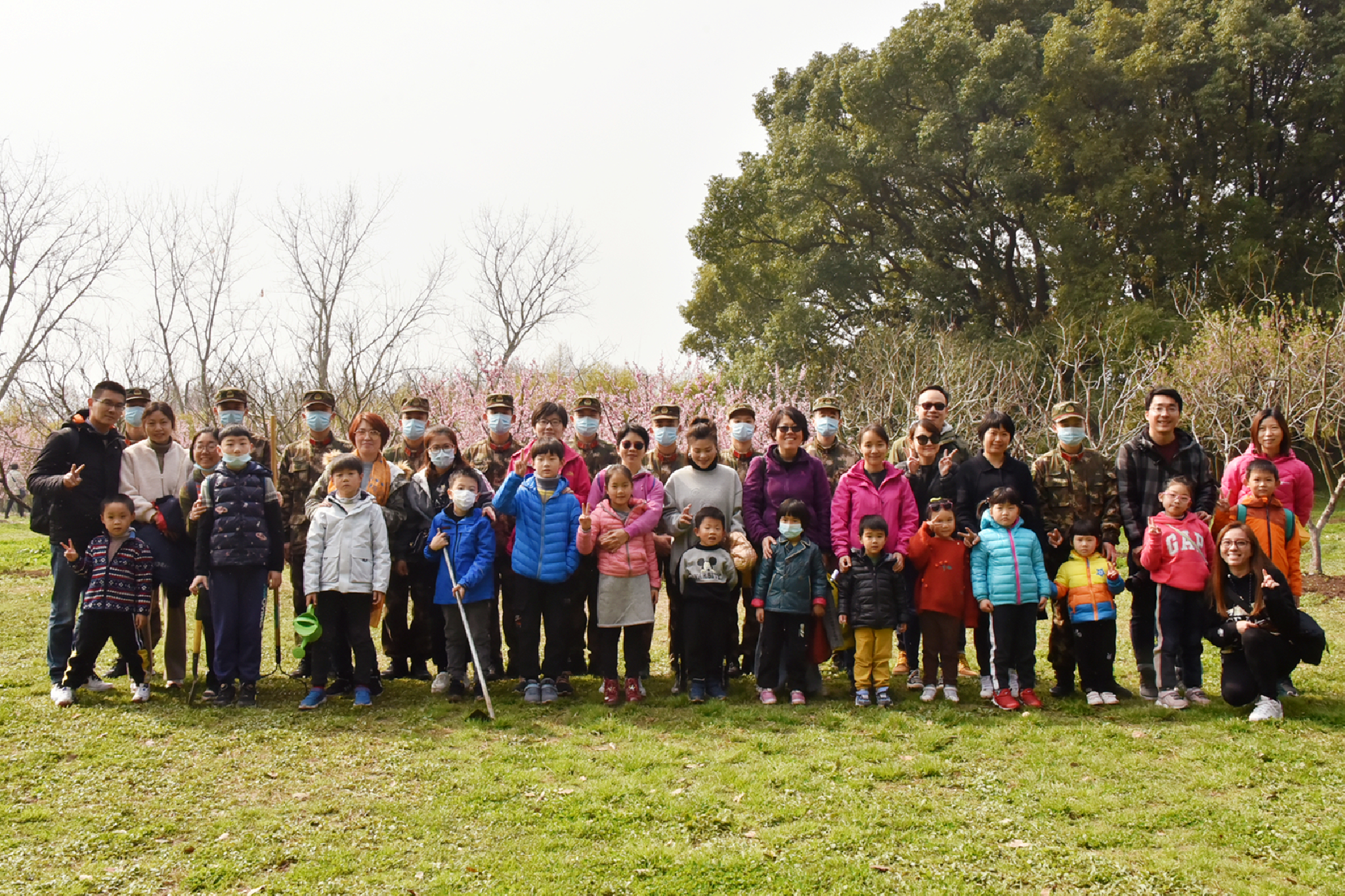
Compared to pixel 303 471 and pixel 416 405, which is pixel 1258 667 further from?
pixel 303 471

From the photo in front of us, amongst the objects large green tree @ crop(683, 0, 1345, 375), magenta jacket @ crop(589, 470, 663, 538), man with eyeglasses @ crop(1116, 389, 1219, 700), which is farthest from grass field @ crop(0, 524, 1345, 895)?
large green tree @ crop(683, 0, 1345, 375)

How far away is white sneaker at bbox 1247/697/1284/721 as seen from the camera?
17.7 feet

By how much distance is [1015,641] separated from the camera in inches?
235

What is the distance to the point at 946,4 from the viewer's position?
23.9 meters

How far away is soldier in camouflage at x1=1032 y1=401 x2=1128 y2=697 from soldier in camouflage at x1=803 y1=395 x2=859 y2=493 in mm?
1418

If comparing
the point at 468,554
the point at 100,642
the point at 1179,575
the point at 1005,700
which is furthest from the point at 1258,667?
the point at 100,642

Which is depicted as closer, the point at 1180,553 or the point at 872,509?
the point at 1180,553

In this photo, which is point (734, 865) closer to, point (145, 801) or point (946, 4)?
point (145, 801)

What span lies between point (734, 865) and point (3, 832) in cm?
330

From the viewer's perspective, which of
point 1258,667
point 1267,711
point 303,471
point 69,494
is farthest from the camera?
point 303,471

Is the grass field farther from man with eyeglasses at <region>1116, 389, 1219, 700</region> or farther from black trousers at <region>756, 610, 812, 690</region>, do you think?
man with eyeglasses at <region>1116, 389, 1219, 700</region>

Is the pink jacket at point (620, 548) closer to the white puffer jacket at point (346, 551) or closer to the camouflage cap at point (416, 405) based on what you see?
the white puffer jacket at point (346, 551)

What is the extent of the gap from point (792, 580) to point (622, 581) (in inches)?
47.0

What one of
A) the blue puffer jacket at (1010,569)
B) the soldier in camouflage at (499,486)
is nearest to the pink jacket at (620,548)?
the soldier in camouflage at (499,486)
